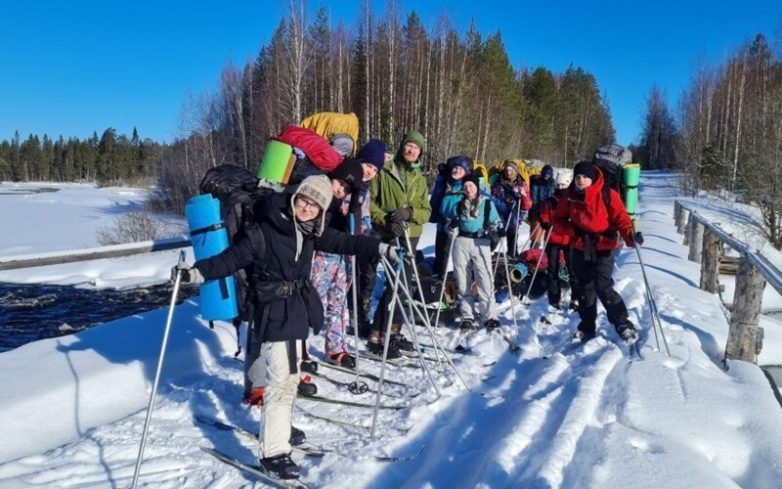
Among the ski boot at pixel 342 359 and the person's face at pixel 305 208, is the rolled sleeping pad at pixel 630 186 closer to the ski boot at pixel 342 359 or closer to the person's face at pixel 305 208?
the ski boot at pixel 342 359

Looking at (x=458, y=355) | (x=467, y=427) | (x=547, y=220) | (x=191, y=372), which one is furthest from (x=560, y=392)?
(x=191, y=372)

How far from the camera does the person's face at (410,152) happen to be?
5.65 m

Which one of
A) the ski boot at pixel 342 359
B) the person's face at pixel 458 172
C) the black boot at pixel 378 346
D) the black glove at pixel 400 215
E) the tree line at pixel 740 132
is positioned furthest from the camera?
the tree line at pixel 740 132

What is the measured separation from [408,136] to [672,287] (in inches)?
176

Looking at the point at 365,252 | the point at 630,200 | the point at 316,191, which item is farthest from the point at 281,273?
the point at 630,200

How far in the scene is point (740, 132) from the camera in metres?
27.5

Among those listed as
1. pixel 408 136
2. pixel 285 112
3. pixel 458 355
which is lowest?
pixel 458 355

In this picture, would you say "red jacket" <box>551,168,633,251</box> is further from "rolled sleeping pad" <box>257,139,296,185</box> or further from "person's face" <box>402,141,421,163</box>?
"rolled sleeping pad" <box>257,139,296,185</box>

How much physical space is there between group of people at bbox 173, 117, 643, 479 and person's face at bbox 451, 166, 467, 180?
0.02m

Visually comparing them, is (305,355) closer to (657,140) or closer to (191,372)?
(191,372)

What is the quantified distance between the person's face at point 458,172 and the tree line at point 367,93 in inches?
610

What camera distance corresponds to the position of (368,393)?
13.8ft

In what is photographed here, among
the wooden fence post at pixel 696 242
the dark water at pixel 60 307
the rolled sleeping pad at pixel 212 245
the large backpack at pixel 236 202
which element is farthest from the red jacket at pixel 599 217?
the dark water at pixel 60 307

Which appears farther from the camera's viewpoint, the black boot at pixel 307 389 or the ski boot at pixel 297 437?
the black boot at pixel 307 389
